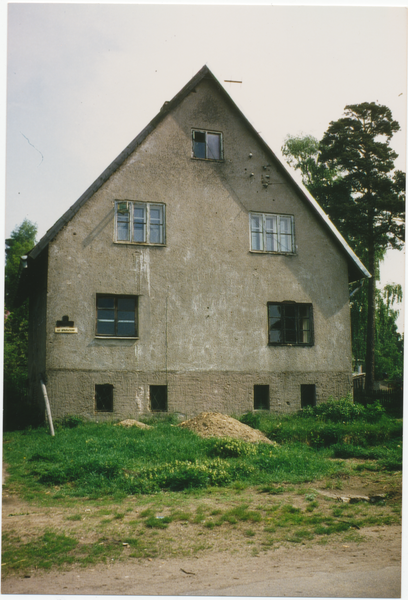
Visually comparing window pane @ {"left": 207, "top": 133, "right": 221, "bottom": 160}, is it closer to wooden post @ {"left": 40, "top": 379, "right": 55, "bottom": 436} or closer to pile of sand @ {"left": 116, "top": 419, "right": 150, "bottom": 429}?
pile of sand @ {"left": 116, "top": 419, "right": 150, "bottom": 429}

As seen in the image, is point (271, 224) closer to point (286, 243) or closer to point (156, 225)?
point (286, 243)

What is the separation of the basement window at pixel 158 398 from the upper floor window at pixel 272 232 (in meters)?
4.67

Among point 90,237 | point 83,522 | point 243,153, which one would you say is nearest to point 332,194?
point 243,153

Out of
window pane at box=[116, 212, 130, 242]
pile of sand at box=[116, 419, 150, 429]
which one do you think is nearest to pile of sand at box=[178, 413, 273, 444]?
pile of sand at box=[116, 419, 150, 429]

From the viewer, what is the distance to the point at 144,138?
13.0 metres

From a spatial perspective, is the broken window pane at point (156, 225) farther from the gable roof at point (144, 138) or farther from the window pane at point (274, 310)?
the window pane at point (274, 310)

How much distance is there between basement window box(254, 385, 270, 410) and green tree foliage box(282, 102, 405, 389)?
2.80 meters

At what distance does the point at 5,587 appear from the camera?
4941 mm

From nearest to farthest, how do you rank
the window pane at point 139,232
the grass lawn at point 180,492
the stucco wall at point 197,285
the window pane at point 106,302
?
the grass lawn at point 180,492 < the stucco wall at point 197,285 < the window pane at point 106,302 < the window pane at point 139,232

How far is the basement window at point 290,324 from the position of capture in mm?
14141

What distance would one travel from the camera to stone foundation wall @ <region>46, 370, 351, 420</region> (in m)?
12.0

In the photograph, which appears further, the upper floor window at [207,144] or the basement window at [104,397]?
the upper floor window at [207,144]

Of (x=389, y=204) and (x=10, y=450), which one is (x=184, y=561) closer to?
(x=10, y=450)

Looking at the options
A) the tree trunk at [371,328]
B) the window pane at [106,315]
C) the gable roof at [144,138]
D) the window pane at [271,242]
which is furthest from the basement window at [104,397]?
the tree trunk at [371,328]
